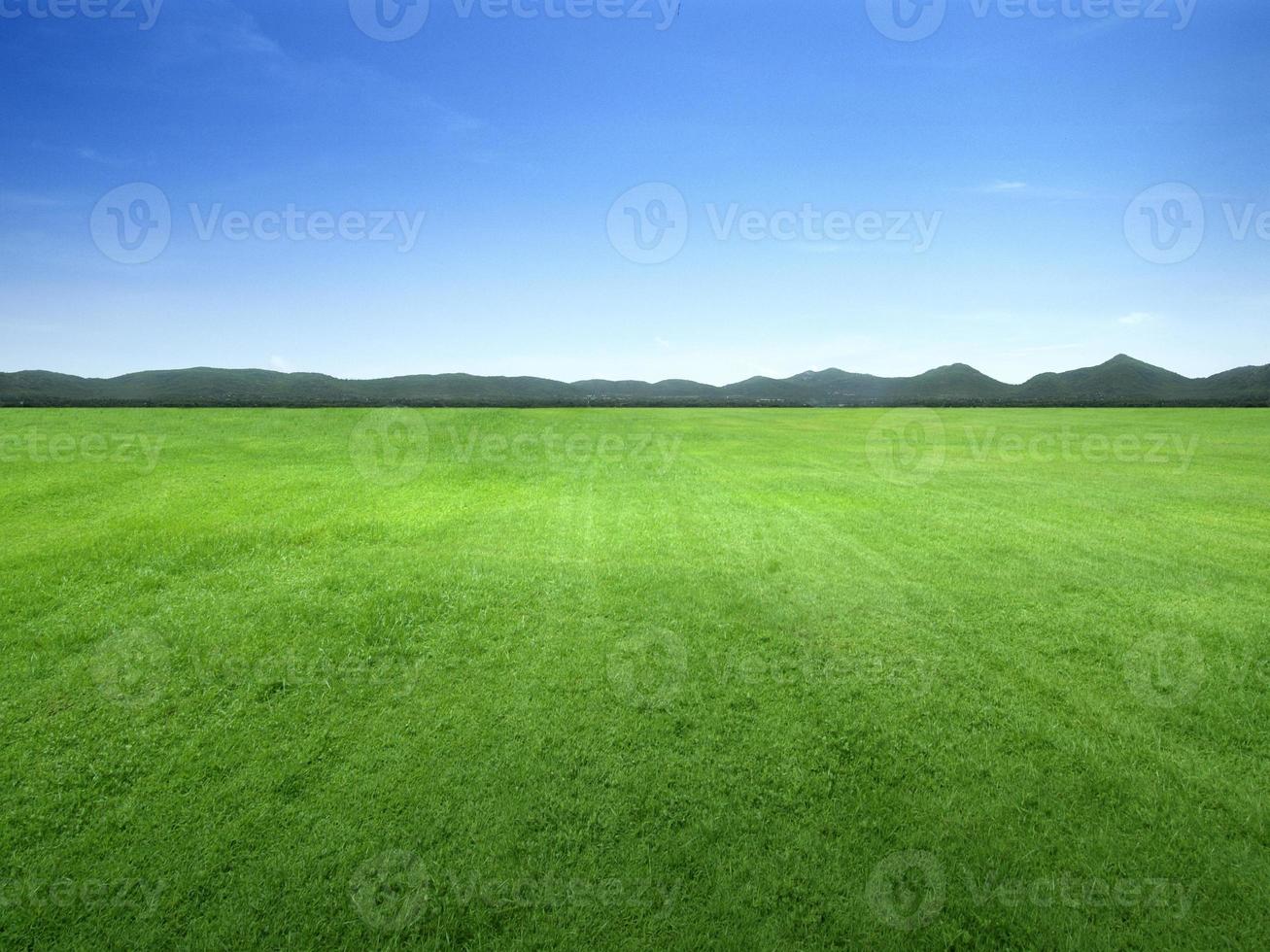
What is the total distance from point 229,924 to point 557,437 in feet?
76.9

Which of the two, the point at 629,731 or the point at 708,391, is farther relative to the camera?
the point at 708,391

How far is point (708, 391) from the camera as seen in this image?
90875 millimetres

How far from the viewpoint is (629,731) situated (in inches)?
184

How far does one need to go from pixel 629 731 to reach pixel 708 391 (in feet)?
290

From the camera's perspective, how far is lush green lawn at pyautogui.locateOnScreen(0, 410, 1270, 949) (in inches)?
126

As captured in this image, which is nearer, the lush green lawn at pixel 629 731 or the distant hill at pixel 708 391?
the lush green lawn at pixel 629 731

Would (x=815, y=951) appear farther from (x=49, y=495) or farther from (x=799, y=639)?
(x=49, y=495)

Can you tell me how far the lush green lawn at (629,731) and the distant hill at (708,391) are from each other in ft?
120

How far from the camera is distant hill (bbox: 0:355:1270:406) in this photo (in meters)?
48.4

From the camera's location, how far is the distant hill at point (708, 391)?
4844 centimetres

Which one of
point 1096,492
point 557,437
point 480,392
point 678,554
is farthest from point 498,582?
point 480,392

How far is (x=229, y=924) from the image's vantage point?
3.09 m

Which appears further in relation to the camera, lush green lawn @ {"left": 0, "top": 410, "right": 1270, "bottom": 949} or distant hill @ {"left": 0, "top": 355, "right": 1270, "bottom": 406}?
distant hill @ {"left": 0, "top": 355, "right": 1270, "bottom": 406}

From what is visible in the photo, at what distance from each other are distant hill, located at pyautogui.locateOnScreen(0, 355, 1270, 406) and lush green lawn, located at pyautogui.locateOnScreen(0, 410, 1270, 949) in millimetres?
36525
